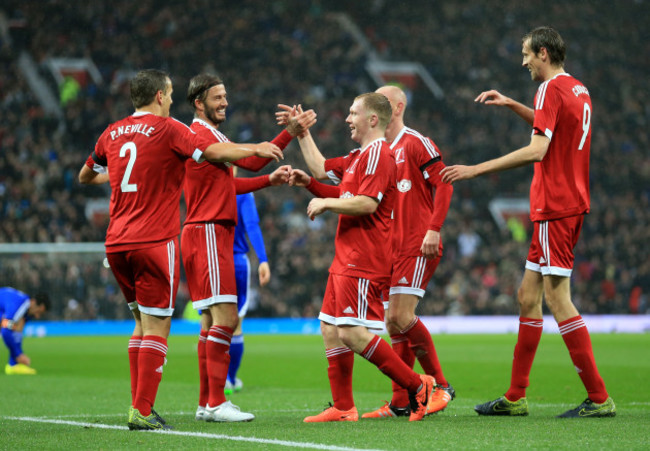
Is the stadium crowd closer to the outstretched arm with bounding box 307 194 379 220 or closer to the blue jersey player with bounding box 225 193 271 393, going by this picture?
the blue jersey player with bounding box 225 193 271 393

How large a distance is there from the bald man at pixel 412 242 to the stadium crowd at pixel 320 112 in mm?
17297

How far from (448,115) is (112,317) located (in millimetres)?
14450

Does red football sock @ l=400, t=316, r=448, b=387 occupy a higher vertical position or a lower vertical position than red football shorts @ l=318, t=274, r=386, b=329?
lower

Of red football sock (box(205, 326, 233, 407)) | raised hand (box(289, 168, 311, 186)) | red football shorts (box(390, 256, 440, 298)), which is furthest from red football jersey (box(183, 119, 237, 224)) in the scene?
red football shorts (box(390, 256, 440, 298))

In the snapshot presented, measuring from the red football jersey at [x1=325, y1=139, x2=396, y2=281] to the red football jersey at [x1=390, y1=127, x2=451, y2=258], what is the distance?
766 millimetres

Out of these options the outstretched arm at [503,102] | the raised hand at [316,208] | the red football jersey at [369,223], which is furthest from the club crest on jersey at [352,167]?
the outstretched arm at [503,102]

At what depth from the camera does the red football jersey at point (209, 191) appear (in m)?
6.53

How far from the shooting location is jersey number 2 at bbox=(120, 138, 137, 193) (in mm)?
5941

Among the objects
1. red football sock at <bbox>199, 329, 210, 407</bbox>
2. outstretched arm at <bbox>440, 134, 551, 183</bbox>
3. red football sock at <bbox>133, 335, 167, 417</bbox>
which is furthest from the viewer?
red football sock at <bbox>199, 329, 210, 407</bbox>

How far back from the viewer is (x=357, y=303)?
20.2ft

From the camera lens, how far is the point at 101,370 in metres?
13.0

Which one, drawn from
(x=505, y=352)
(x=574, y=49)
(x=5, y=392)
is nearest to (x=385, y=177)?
(x=5, y=392)

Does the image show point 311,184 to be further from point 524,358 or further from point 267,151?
point 524,358

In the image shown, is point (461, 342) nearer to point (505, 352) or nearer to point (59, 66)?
point (505, 352)
